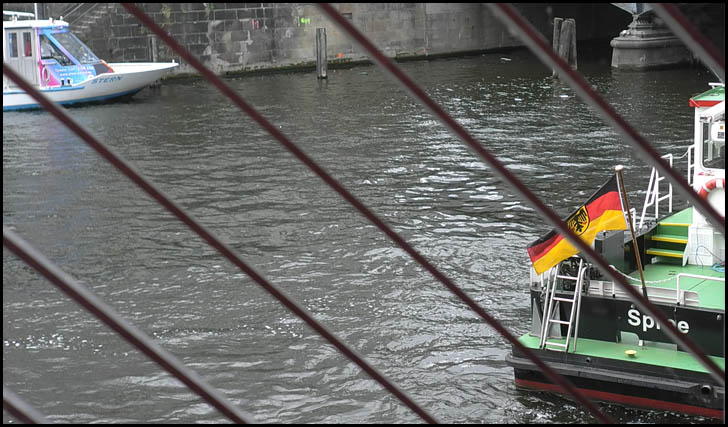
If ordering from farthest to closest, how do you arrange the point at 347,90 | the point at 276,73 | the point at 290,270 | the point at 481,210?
the point at 276,73 < the point at 347,90 < the point at 481,210 < the point at 290,270

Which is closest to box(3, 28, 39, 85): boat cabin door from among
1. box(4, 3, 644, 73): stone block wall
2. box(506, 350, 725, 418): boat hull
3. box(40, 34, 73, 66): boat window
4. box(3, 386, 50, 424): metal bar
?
box(40, 34, 73, 66): boat window

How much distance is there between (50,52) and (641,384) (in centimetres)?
2407

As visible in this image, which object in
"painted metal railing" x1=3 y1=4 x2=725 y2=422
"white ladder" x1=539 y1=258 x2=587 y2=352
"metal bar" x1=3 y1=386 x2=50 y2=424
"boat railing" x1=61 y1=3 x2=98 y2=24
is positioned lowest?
"white ladder" x1=539 y1=258 x2=587 y2=352

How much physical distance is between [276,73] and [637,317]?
27024 mm

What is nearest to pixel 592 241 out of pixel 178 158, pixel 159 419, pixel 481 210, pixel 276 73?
pixel 159 419

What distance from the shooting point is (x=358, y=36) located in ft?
4.98

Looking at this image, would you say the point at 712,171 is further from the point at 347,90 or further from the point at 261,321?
the point at 347,90

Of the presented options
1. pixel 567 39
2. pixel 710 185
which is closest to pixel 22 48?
pixel 567 39

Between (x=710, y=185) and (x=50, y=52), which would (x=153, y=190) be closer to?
(x=710, y=185)

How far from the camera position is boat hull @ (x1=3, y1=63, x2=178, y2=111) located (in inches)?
1137

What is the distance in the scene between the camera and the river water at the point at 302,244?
33.4ft

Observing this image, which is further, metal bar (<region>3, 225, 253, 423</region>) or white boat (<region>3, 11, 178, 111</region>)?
white boat (<region>3, 11, 178, 111</region>)

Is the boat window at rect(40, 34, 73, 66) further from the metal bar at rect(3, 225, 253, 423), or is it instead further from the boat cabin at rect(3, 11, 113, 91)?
the metal bar at rect(3, 225, 253, 423)

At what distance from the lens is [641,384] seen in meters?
9.02
